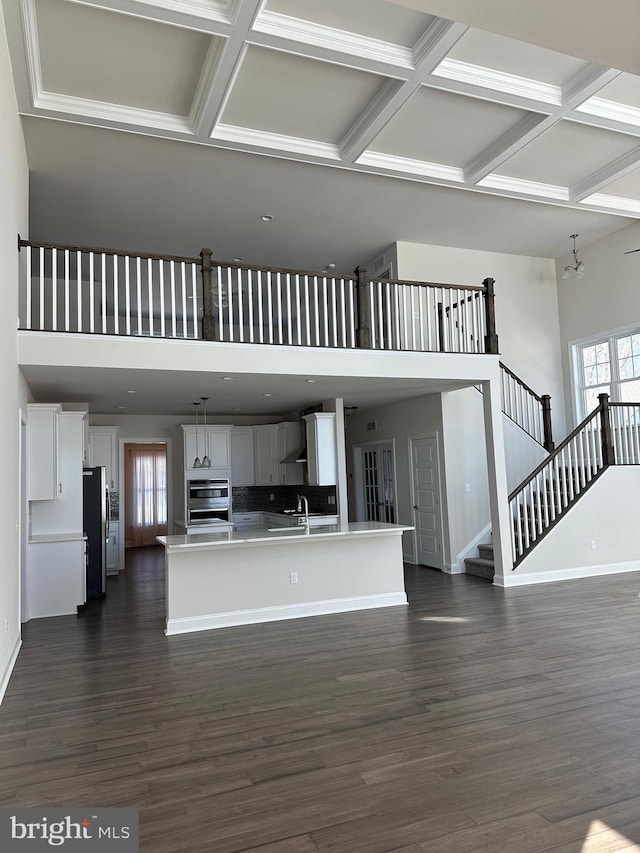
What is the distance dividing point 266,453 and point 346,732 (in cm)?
824

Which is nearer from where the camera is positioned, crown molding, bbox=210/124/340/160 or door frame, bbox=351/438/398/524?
crown molding, bbox=210/124/340/160

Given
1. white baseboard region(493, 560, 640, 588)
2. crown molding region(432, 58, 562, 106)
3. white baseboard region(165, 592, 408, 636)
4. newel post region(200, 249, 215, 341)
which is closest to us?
crown molding region(432, 58, 562, 106)

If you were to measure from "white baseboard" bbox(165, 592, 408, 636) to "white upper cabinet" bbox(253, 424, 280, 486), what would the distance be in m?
4.98

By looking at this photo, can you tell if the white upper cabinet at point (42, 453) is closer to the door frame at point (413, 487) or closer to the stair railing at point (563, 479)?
the door frame at point (413, 487)

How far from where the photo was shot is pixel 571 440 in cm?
831

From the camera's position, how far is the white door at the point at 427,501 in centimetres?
908

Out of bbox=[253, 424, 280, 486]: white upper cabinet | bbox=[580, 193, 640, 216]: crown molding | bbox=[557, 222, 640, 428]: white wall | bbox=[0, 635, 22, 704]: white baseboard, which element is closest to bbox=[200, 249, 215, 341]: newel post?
bbox=[0, 635, 22, 704]: white baseboard

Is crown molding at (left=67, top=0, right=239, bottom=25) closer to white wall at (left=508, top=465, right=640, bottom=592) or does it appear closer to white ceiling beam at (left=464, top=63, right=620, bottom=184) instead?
white ceiling beam at (left=464, top=63, right=620, bottom=184)

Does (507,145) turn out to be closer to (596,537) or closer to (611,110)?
(611,110)

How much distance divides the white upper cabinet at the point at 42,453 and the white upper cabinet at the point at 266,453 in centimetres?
514

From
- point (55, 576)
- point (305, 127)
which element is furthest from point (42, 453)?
point (305, 127)

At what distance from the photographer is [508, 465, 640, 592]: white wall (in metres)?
7.94

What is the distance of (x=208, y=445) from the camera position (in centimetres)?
1105

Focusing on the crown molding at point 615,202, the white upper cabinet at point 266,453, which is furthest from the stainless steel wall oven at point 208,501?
the crown molding at point 615,202
